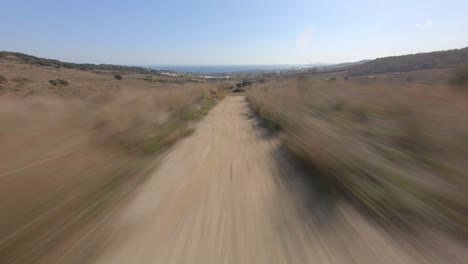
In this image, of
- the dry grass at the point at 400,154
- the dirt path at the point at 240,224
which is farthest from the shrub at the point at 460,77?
the dirt path at the point at 240,224

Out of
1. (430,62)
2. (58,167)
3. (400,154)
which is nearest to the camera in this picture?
(58,167)

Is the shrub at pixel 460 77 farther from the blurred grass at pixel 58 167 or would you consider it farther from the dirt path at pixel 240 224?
the blurred grass at pixel 58 167

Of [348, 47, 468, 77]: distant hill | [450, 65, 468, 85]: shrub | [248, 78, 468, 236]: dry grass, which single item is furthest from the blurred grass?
[348, 47, 468, 77]: distant hill

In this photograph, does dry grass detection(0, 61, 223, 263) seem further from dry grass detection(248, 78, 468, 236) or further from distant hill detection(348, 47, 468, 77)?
distant hill detection(348, 47, 468, 77)

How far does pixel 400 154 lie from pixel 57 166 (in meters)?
5.24

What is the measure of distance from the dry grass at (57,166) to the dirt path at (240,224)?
1.65ft

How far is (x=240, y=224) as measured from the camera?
3.39m

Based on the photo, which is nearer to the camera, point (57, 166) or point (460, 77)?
point (57, 166)

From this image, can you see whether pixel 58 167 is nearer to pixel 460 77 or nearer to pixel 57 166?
pixel 57 166

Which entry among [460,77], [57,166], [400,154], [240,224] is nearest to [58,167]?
[57,166]

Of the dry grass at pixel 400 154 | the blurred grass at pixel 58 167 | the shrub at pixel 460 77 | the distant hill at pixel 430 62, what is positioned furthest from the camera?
the distant hill at pixel 430 62

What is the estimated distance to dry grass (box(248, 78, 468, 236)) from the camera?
3.32m

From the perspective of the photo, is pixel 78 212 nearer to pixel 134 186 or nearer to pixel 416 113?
pixel 134 186

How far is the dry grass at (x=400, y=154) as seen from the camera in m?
3.32
